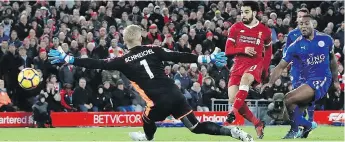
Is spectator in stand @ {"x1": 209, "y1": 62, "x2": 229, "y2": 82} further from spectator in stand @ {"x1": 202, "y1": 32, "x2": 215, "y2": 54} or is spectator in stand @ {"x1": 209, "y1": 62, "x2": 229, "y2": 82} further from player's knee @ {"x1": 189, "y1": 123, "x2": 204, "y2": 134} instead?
player's knee @ {"x1": 189, "y1": 123, "x2": 204, "y2": 134}

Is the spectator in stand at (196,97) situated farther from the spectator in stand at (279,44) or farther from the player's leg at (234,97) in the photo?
the player's leg at (234,97)

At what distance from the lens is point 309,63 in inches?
575

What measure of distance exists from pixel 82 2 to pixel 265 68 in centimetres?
1226

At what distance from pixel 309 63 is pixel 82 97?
9.14m

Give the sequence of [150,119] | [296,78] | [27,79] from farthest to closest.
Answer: [27,79] < [296,78] < [150,119]

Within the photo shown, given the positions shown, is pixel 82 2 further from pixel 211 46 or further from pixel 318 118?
pixel 318 118

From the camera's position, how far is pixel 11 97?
22.1 meters

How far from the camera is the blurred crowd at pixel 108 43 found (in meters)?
22.1

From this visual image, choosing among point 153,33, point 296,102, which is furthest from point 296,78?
point 153,33

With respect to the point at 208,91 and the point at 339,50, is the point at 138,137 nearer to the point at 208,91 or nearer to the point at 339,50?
the point at 208,91

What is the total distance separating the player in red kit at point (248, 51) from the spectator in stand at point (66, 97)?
8250mm

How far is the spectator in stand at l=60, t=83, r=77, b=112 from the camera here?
22.1m

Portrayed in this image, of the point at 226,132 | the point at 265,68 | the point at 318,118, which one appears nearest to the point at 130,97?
the point at 318,118

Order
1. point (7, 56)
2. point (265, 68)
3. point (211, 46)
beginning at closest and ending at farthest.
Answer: point (265, 68) < point (7, 56) < point (211, 46)
